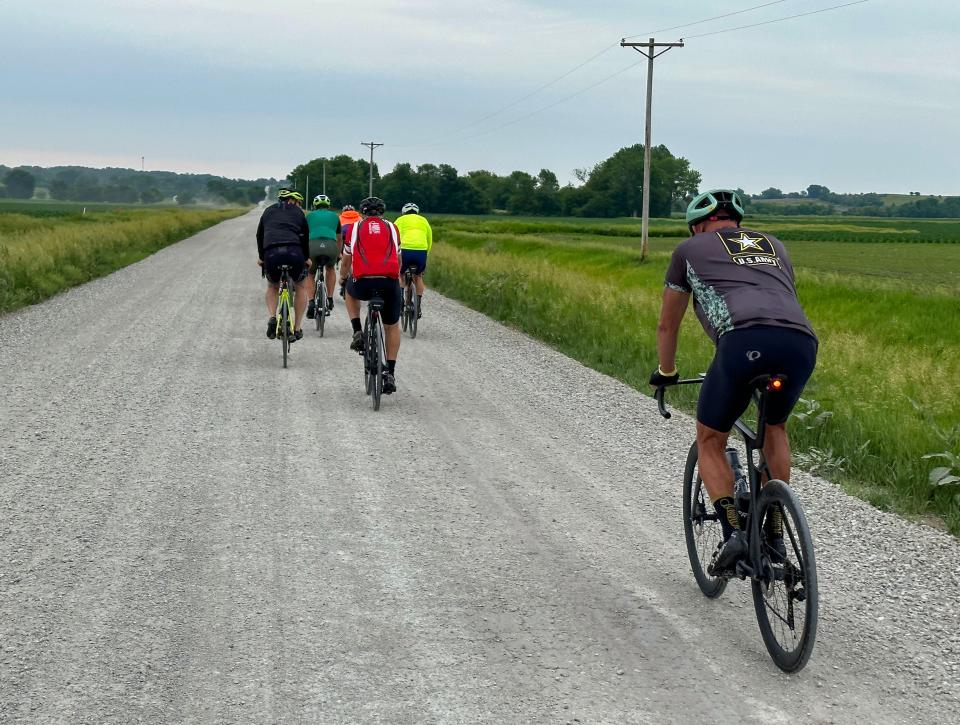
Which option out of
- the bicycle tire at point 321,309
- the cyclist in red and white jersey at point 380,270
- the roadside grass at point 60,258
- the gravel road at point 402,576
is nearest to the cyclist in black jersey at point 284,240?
the cyclist in red and white jersey at point 380,270

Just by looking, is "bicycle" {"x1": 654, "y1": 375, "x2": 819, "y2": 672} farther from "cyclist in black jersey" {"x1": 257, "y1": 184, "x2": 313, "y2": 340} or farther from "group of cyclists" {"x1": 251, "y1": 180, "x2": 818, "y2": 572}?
"cyclist in black jersey" {"x1": 257, "y1": 184, "x2": 313, "y2": 340}

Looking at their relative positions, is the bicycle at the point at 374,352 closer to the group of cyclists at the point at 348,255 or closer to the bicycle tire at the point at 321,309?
the group of cyclists at the point at 348,255

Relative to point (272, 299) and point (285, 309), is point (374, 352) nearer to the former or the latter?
point (285, 309)

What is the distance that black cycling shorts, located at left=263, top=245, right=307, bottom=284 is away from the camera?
1251 cm

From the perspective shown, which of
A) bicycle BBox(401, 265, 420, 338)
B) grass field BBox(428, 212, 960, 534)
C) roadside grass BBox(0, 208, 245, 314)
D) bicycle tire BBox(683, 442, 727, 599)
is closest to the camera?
bicycle tire BBox(683, 442, 727, 599)

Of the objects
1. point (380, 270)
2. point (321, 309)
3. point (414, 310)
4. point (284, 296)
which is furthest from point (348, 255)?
point (414, 310)

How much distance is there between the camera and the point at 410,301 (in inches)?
642

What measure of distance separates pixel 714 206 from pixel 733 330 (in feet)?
2.20

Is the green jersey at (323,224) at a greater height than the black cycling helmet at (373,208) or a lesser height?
lesser

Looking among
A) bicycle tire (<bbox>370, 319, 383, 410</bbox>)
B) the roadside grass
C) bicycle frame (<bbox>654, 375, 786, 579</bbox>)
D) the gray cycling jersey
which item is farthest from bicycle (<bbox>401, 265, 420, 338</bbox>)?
bicycle frame (<bbox>654, 375, 786, 579</bbox>)

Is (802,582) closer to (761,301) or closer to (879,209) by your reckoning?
(761,301)

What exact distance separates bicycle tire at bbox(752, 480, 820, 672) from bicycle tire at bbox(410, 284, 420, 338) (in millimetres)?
11831

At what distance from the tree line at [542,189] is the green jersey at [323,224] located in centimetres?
10925

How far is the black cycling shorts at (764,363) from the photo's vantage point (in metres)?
4.21
